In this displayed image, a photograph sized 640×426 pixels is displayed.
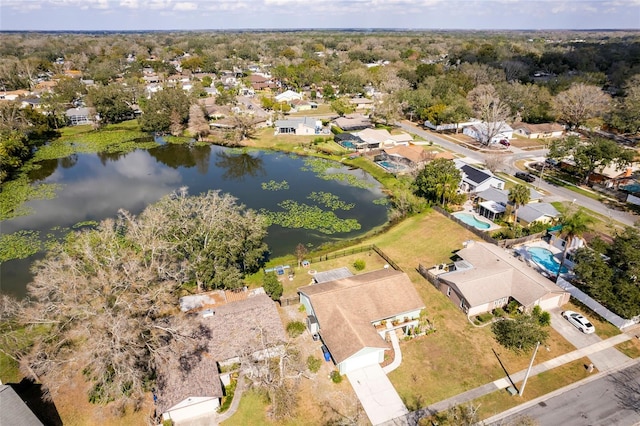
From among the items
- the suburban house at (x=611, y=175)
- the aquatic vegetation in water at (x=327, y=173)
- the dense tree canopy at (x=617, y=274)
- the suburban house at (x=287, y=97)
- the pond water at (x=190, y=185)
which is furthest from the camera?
the suburban house at (x=287, y=97)

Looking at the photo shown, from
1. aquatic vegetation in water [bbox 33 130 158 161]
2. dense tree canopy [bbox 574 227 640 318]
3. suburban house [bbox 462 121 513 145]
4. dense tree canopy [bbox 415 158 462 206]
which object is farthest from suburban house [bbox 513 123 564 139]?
aquatic vegetation in water [bbox 33 130 158 161]

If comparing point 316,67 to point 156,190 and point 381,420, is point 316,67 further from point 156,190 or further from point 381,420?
point 381,420

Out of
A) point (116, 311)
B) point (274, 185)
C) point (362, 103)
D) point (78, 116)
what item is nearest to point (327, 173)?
point (274, 185)

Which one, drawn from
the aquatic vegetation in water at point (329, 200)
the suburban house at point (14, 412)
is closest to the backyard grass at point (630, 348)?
the aquatic vegetation in water at point (329, 200)

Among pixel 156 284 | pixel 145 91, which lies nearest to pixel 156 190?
pixel 156 284

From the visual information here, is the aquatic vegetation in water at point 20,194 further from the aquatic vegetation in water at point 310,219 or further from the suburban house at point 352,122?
the suburban house at point 352,122
